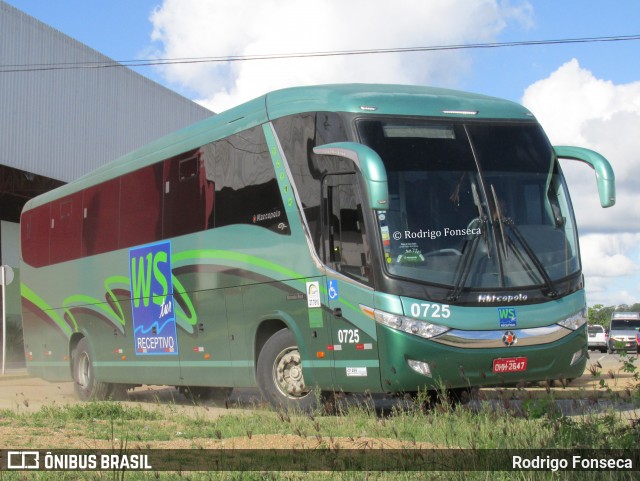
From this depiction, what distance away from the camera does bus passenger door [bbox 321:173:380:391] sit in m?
10.8

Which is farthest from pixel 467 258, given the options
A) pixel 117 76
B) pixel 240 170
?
pixel 117 76

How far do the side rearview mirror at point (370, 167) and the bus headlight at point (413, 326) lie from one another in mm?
1351

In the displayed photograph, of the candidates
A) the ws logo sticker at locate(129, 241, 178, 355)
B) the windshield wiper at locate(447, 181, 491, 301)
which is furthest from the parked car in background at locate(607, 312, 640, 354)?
the windshield wiper at locate(447, 181, 491, 301)

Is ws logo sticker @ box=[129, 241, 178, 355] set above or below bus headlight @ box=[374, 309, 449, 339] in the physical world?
above

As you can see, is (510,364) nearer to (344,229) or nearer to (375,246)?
(375,246)

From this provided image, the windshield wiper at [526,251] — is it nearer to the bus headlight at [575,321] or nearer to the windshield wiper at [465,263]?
the windshield wiper at [465,263]

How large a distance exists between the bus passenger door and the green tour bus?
19 mm

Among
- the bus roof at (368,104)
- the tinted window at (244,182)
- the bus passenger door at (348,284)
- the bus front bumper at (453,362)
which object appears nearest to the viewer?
the bus front bumper at (453,362)

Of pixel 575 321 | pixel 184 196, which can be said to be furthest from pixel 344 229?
pixel 184 196

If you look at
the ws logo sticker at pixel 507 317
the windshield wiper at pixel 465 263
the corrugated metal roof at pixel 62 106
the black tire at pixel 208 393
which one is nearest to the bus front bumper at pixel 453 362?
the ws logo sticker at pixel 507 317

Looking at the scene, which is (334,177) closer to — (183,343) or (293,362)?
(293,362)

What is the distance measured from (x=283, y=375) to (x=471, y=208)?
125 inches

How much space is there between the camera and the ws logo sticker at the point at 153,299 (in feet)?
49.1

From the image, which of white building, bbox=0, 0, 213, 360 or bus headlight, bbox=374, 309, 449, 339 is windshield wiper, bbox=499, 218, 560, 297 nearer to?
bus headlight, bbox=374, 309, 449, 339
